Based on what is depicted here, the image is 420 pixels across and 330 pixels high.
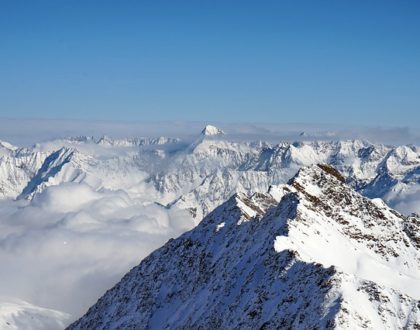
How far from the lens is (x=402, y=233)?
132m

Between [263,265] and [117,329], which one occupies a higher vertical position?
[263,265]

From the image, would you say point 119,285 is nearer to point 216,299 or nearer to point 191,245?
point 191,245

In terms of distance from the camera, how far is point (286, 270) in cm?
9619

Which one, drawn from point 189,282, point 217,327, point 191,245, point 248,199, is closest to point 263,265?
point 217,327

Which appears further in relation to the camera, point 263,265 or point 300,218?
point 300,218

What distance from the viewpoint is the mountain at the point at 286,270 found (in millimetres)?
82938

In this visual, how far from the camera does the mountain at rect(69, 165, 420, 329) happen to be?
8294 centimetres

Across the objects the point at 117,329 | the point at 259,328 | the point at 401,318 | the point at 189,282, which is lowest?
the point at 117,329

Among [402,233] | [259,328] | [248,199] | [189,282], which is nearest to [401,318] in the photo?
[259,328]

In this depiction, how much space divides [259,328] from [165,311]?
51.7m

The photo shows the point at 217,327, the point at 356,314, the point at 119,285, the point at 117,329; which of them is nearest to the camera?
the point at 356,314

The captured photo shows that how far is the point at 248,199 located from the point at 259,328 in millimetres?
83276

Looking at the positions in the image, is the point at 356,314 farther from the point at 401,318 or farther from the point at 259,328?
the point at 259,328

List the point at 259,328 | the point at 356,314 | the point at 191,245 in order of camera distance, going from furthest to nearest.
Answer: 1. the point at 191,245
2. the point at 259,328
3. the point at 356,314
